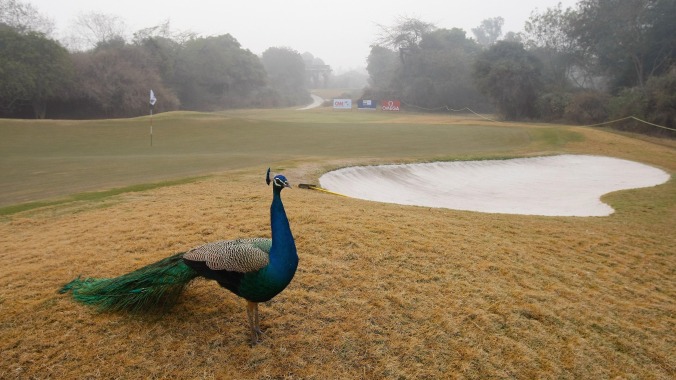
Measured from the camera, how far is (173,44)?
68812mm

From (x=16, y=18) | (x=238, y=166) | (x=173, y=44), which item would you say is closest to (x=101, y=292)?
(x=238, y=166)

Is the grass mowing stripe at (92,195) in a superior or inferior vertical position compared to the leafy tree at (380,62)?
inferior

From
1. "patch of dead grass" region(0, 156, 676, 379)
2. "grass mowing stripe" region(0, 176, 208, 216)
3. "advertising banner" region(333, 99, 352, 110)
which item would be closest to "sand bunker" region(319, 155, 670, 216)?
"patch of dead grass" region(0, 156, 676, 379)

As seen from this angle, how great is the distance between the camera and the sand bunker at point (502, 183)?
14.3 metres

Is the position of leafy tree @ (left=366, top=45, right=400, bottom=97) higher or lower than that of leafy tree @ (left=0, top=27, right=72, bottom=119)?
higher

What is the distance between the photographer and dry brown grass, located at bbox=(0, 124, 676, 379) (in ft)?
15.0

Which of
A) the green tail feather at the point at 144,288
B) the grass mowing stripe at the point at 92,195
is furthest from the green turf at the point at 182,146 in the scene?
the green tail feather at the point at 144,288

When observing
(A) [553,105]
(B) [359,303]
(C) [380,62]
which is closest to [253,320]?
(B) [359,303]

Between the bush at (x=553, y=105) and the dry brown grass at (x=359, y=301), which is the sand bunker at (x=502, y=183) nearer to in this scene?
the dry brown grass at (x=359, y=301)

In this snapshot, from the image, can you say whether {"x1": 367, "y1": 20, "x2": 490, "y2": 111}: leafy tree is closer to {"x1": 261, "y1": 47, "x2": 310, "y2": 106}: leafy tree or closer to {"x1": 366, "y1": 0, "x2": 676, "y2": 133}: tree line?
{"x1": 366, "y1": 0, "x2": 676, "y2": 133}: tree line

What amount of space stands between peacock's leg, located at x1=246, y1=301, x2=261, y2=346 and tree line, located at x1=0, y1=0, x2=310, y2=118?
4281 centimetres

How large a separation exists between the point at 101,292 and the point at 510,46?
5561cm

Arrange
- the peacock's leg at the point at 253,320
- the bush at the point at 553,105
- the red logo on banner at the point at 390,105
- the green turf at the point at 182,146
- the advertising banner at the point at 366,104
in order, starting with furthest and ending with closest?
the advertising banner at the point at 366,104 → the red logo on banner at the point at 390,105 → the bush at the point at 553,105 → the green turf at the point at 182,146 → the peacock's leg at the point at 253,320

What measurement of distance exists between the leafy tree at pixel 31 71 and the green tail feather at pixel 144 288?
1638 inches
